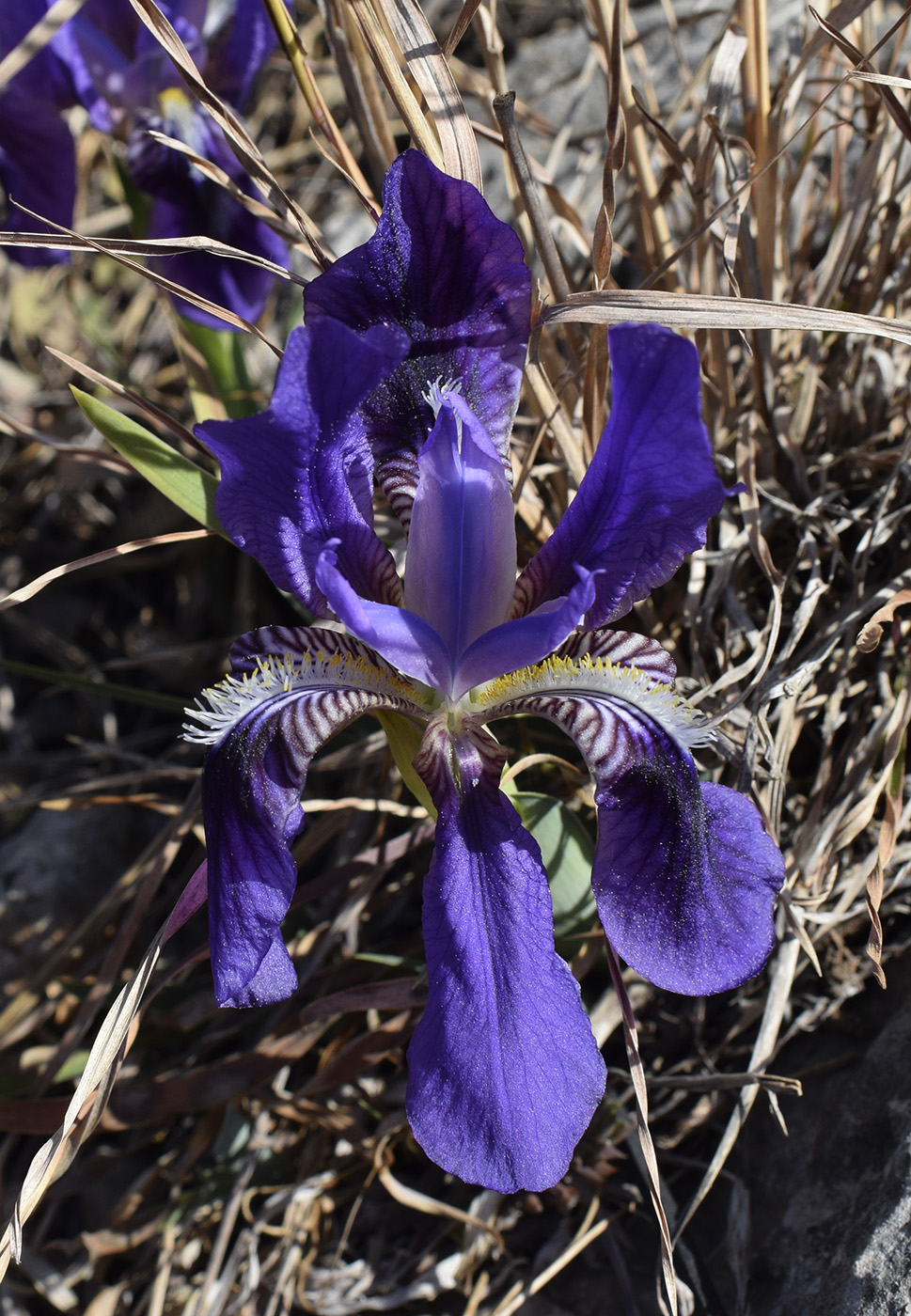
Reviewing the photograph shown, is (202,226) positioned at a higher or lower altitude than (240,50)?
lower

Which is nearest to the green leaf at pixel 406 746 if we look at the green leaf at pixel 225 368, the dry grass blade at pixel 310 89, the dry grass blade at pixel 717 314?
the dry grass blade at pixel 717 314

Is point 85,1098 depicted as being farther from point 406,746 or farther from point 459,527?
point 459,527

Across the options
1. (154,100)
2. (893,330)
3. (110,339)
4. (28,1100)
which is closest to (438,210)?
(893,330)

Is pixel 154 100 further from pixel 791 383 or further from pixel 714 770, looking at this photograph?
A: pixel 714 770

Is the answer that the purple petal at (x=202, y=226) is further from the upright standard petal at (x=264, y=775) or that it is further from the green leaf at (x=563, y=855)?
the green leaf at (x=563, y=855)

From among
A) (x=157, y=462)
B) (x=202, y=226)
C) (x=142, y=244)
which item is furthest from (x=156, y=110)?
(x=157, y=462)
